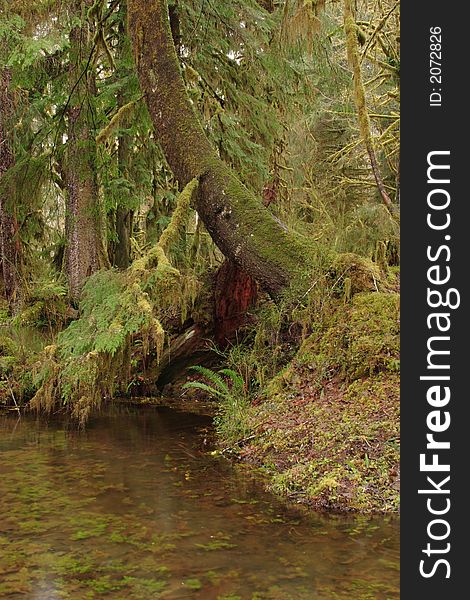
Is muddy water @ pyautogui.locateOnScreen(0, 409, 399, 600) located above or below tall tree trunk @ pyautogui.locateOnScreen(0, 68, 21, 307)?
below

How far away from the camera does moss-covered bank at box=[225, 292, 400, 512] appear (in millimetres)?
5660

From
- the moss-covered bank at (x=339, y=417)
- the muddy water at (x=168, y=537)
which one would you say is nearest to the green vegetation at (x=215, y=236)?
the moss-covered bank at (x=339, y=417)

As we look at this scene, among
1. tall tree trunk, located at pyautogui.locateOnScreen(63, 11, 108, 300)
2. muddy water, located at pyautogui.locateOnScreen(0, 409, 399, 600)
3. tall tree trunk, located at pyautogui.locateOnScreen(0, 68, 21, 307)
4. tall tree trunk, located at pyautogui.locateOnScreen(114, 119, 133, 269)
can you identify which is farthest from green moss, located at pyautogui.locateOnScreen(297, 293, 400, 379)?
tall tree trunk, located at pyautogui.locateOnScreen(114, 119, 133, 269)

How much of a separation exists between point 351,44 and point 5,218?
8.11 metres

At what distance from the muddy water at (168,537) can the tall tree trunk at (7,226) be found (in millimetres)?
6251

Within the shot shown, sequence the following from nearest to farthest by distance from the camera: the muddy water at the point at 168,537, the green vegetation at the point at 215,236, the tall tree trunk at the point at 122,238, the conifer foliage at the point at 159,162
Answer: the muddy water at the point at 168,537
the green vegetation at the point at 215,236
the conifer foliage at the point at 159,162
the tall tree trunk at the point at 122,238

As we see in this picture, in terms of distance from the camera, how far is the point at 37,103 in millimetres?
11508

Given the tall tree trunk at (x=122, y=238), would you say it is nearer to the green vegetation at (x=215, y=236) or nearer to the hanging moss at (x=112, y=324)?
the green vegetation at (x=215, y=236)

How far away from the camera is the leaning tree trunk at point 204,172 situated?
846 centimetres

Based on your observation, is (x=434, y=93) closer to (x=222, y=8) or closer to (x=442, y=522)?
(x=442, y=522)

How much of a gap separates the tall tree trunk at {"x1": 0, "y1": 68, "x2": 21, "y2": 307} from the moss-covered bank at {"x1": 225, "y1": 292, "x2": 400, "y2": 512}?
679 centimetres

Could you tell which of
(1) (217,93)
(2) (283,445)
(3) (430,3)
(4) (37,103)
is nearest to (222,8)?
(1) (217,93)

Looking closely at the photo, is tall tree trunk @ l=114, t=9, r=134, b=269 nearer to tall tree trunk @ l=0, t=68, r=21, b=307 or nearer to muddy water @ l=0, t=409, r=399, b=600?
tall tree trunk @ l=0, t=68, r=21, b=307

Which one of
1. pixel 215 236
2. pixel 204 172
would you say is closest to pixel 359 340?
pixel 215 236
